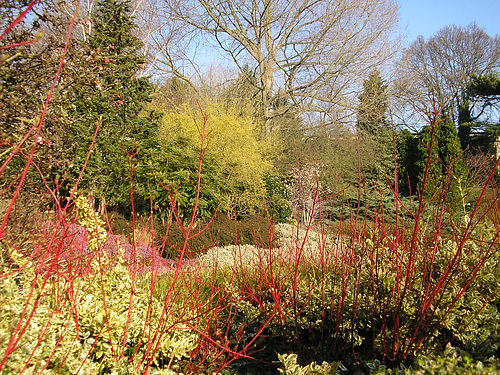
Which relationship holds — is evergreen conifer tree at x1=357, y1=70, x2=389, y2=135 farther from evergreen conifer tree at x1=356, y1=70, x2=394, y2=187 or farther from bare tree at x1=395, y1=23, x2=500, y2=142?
bare tree at x1=395, y1=23, x2=500, y2=142

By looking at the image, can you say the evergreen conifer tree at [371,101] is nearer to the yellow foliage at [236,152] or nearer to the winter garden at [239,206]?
the winter garden at [239,206]

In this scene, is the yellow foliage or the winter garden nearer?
the winter garden

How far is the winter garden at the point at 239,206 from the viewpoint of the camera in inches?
69.2

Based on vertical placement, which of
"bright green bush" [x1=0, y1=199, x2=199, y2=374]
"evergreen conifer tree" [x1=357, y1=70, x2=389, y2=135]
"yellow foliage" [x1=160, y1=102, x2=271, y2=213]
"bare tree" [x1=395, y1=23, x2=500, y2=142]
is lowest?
"bright green bush" [x1=0, y1=199, x2=199, y2=374]

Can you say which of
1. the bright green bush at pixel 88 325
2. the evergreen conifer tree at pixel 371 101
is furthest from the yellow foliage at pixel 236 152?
the bright green bush at pixel 88 325

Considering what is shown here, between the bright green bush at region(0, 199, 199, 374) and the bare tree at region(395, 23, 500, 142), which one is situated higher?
the bare tree at region(395, 23, 500, 142)

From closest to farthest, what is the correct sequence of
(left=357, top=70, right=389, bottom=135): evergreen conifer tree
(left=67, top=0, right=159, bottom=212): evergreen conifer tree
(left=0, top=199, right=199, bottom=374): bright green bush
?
(left=0, top=199, right=199, bottom=374): bright green bush < (left=67, top=0, right=159, bottom=212): evergreen conifer tree < (left=357, top=70, right=389, bottom=135): evergreen conifer tree

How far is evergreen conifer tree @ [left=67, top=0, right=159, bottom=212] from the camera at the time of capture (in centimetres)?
810

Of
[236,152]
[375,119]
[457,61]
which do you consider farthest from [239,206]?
[457,61]

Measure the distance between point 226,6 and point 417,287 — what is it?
14.3 meters

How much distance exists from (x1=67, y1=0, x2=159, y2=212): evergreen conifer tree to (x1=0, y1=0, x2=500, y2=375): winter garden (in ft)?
0.19

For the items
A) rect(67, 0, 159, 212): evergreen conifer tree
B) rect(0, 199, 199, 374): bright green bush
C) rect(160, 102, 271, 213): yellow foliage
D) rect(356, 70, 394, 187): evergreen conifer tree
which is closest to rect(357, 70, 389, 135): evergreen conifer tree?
rect(356, 70, 394, 187): evergreen conifer tree

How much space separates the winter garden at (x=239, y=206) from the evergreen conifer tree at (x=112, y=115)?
0.06 meters

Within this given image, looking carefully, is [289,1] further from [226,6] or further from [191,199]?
[191,199]
